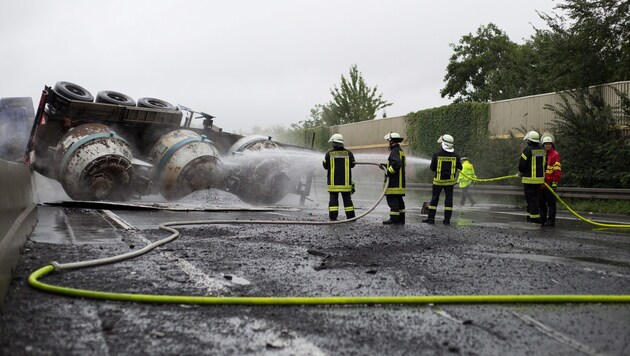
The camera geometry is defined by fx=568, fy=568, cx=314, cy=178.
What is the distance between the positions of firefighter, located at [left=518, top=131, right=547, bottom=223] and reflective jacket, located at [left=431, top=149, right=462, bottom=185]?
3.99 ft

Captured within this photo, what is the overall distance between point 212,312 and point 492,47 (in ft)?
128

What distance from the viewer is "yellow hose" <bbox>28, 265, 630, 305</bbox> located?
3832mm

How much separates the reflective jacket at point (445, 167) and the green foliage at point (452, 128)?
38.0 ft

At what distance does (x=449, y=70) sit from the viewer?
133 ft

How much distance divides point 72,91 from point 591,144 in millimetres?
14555

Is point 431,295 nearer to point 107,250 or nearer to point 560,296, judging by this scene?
point 560,296

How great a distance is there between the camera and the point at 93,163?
42.4 feet

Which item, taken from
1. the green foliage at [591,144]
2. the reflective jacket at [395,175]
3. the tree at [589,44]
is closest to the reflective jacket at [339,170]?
the reflective jacket at [395,175]

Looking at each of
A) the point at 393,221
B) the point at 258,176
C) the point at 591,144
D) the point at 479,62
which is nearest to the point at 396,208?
the point at 393,221

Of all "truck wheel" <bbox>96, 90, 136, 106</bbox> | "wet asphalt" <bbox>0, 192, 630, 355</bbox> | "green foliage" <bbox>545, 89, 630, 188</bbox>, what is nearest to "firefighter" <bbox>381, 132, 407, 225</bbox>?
"wet asphalt" <bbox>0, 192, 630, 355</bbox>

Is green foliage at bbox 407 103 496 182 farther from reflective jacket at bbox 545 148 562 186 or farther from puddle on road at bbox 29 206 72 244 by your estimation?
puddle on road at bbox 29 206 72 244

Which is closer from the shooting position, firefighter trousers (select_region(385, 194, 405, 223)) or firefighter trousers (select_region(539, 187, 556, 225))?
firefighter trousers (select_region(385, 194, 405, 223))

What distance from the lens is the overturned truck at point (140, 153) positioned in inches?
518

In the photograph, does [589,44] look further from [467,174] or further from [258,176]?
[258,176]
